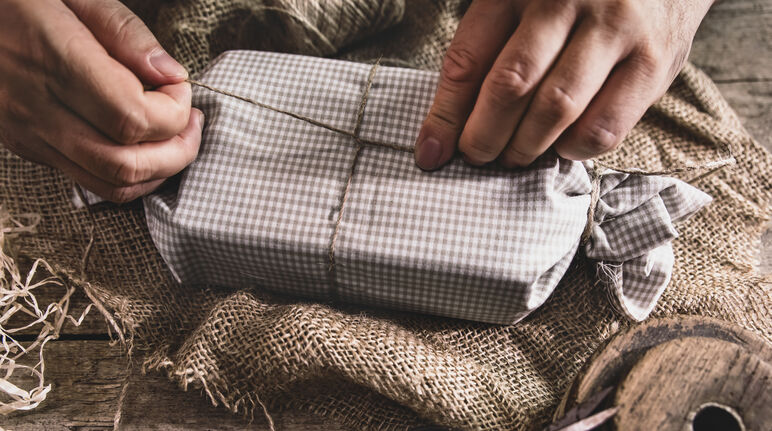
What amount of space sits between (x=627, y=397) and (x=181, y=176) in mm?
757

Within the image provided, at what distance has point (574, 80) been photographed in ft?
2.48

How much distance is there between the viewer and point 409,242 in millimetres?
860

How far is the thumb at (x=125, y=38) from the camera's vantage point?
829 millimetres

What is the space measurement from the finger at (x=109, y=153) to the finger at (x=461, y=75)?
1.27ft

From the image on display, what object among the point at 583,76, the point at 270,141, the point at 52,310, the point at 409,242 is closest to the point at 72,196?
the point at 52,310

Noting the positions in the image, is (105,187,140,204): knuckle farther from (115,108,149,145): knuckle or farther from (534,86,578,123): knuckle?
(534,86,578,123): knuckle

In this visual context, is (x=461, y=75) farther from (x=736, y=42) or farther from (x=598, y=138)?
(x=736, y=42)

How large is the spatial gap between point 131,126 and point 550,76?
59cm

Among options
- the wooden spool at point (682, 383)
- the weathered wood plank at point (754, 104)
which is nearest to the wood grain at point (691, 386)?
the wooden spool at point (682, 383)

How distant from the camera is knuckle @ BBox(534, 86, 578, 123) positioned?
0.76 m

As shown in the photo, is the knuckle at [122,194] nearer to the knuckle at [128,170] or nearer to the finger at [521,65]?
the knuckle at [128,170]

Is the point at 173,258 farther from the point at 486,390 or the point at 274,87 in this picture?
the point at 486,390

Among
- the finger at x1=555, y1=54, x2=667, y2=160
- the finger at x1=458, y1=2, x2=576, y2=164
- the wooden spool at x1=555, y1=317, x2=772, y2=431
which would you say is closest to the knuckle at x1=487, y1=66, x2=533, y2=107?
the finger at x1=458, y1=2, x2=576, y2=164

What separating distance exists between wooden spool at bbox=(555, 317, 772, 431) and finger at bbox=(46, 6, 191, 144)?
72 centimetres
